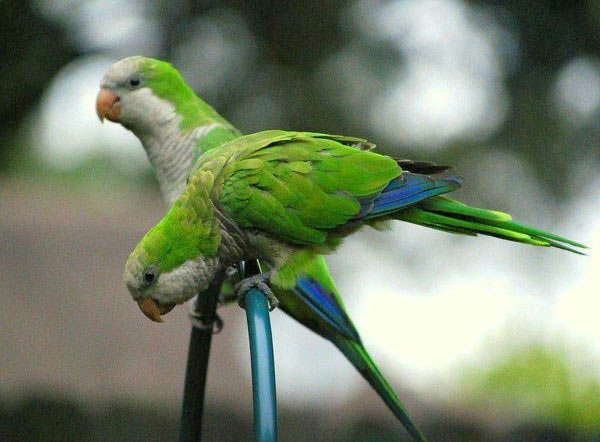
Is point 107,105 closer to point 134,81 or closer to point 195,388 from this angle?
point 134,81

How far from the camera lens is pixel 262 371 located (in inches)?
42.9

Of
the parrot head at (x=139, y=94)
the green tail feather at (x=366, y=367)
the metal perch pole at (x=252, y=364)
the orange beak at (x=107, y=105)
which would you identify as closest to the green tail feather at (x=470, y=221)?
the metal perch pole at (x=252, y=364)

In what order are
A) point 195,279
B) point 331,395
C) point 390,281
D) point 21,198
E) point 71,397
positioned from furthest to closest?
point 390,281 < point 21,198 < point 331,395 < point 71,397 < point 195,279

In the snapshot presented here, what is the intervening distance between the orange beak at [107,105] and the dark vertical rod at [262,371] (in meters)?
1.29

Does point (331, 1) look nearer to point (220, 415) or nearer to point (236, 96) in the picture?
point (236, 96)

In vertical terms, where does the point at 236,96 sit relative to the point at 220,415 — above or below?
above

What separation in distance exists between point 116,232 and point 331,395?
1453 millimetres

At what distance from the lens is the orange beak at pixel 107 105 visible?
7.71 feet

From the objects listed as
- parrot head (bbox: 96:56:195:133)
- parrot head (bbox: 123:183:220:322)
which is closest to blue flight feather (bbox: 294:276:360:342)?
parrot head (bbox: 123:183:220:322)

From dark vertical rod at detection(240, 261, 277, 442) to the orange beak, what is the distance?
4.24 feet

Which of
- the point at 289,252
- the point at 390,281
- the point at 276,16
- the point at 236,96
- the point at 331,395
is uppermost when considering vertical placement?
the point at 276,16

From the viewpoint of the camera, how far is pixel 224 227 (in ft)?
4.91

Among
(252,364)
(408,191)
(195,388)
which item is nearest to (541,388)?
(408,191)

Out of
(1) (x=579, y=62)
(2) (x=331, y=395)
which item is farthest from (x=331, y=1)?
(2) (x=331, y=395)
